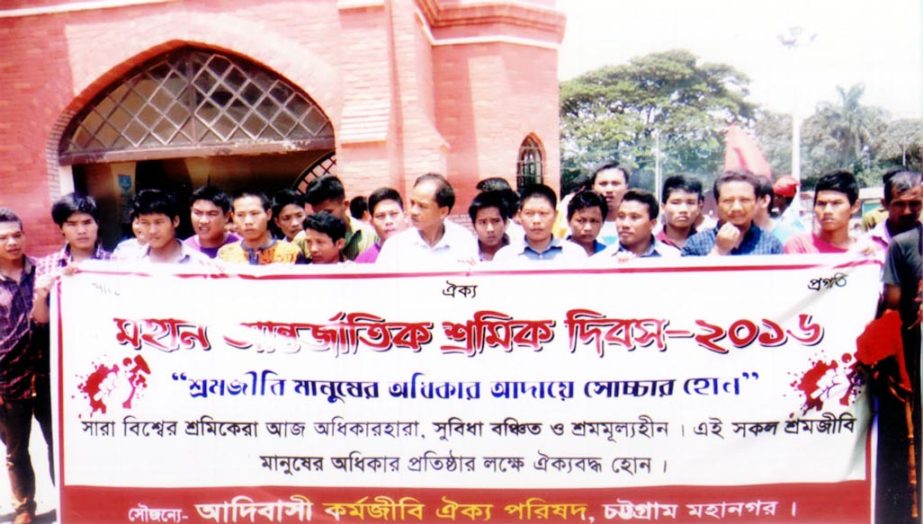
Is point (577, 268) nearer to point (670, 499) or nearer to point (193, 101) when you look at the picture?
point (670, 499)

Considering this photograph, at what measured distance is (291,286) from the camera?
2.76 metres

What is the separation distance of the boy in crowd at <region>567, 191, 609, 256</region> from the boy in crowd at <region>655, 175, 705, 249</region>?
387 mm

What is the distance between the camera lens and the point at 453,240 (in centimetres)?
341

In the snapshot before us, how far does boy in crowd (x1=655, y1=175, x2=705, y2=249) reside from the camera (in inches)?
135

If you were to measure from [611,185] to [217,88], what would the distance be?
209 inches

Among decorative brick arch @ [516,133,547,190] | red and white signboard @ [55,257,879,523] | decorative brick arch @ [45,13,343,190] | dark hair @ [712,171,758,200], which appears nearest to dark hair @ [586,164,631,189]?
dark hair @ [712,171,758,200]

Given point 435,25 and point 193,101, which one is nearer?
point 193,101

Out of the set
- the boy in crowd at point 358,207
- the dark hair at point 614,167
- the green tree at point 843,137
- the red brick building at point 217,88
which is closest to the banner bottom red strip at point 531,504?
the dark hair at point 614,167

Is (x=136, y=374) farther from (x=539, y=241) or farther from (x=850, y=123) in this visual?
(x=850, y=123)

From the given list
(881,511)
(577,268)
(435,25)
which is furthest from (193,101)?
(881,511)

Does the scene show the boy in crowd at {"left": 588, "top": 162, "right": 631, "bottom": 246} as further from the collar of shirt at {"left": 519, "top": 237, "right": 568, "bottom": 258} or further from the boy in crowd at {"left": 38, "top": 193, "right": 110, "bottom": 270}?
the boy in crowd at {"left": 38, "top": 193, "right": 110, "bottom": 270}

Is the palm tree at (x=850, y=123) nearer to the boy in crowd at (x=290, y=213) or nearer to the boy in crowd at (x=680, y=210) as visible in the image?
the boy in crowd at (x=680, y=210)

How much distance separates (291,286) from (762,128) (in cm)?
1985

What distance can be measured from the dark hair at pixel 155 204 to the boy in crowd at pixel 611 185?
2.54 metres
